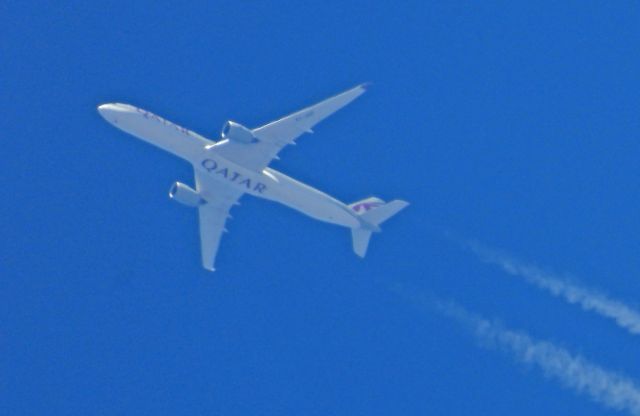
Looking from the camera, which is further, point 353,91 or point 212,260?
point 212,260

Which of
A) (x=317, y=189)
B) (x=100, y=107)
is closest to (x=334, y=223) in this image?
(x=317, y=189)

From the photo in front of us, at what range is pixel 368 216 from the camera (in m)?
89.1

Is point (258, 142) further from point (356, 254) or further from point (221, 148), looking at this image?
point (356, 254)

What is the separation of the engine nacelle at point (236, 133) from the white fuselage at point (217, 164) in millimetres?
1433

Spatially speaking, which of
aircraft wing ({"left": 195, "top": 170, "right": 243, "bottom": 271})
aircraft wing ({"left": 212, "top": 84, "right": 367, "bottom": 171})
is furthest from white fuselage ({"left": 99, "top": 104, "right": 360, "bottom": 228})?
aircraft wing ({"left": 195, "top": 170, "right": 243, "bottom": 271})

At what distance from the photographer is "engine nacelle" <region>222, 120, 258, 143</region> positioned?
284 feet

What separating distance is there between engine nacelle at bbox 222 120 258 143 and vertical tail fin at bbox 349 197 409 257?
284 inches

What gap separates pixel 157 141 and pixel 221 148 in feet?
11.4

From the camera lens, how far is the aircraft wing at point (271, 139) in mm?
86062

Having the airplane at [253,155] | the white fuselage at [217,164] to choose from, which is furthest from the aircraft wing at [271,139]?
the white fuselage at [217,164]

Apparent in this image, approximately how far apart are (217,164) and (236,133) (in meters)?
2.40

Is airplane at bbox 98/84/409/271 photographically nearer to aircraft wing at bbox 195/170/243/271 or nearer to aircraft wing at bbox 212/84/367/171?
aircraft wing at bbox 212/84/367/171

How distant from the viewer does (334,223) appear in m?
88.6

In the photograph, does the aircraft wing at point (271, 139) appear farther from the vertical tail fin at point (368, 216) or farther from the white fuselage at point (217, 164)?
the vertical tail fin at point (368, 216)
